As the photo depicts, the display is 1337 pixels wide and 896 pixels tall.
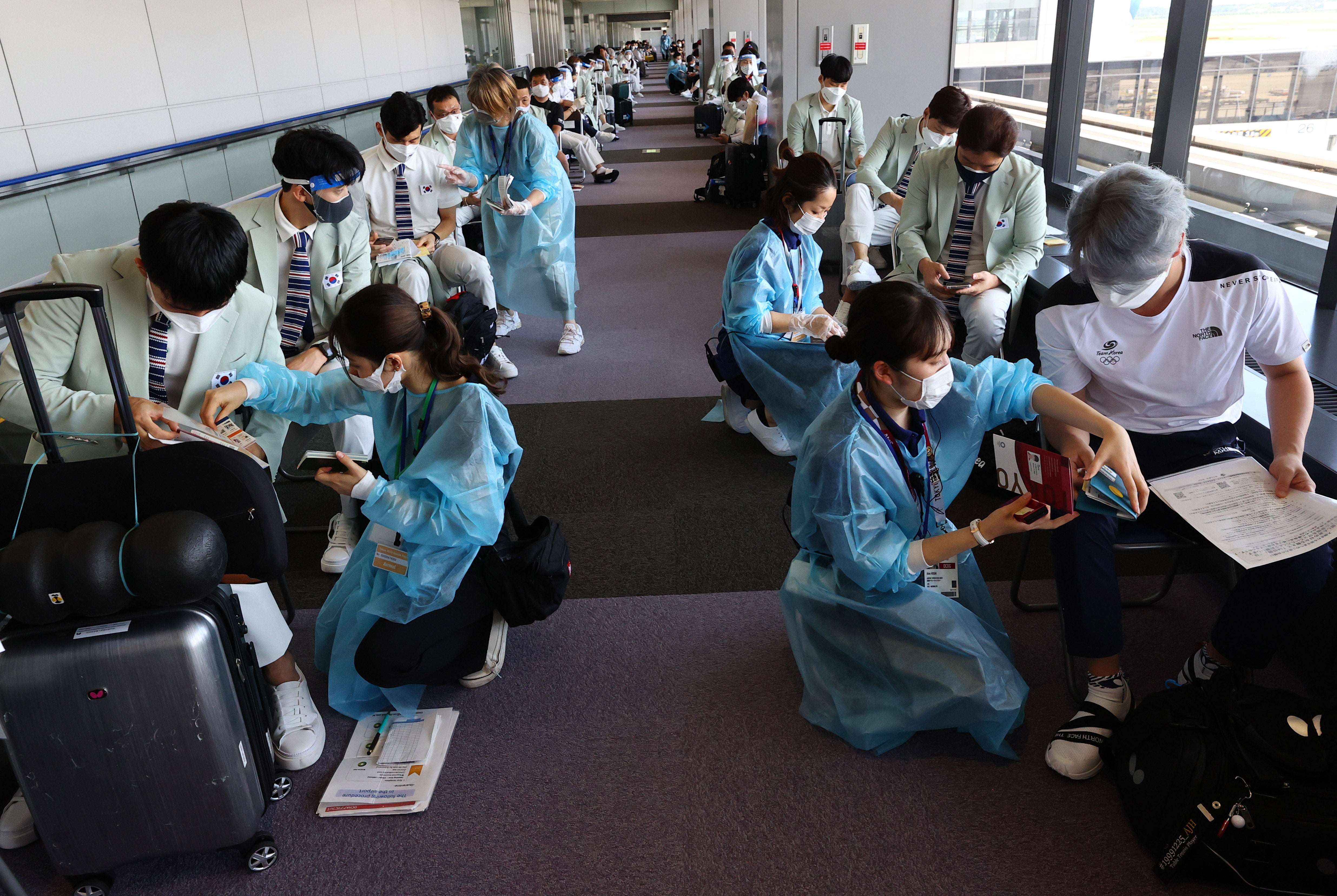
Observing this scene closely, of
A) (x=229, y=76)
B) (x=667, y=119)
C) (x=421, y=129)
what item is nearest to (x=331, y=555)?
(x=421, y=129)

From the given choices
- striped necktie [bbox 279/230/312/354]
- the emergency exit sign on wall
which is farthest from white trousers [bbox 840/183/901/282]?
striped necktie [bbox 279/230/312/354]

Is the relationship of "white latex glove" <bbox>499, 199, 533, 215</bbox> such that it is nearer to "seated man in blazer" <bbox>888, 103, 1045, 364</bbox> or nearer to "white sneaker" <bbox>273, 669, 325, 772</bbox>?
"seated man in blazer" <bbox>888, 103, 1045, 364</bbox>

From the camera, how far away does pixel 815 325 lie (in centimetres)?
310

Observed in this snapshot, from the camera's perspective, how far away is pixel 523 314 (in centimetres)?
521

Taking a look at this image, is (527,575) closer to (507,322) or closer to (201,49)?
(507,322)

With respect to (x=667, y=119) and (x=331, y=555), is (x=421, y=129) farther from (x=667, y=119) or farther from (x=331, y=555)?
(x=667, y=119)

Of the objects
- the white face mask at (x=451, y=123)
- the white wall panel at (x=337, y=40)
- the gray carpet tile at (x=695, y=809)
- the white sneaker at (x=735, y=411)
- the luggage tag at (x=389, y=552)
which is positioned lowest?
the gray carpet tile at (x=695, y=809)

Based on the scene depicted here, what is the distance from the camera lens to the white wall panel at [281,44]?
685 cm

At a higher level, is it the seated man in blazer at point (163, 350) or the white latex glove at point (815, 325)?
the seated man in blazer at point (163, 350)

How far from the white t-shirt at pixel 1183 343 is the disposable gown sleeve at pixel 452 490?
1324 millimetres

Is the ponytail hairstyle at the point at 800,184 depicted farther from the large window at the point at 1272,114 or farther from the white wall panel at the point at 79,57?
the white wall panel at the point at 79,57

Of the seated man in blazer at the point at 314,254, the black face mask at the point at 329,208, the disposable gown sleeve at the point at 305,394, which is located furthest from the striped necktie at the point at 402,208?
the disposable gown sleeve at the point at 305,394

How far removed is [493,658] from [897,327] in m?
1.25

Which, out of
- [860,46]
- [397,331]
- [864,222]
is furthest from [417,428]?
[860,46]
